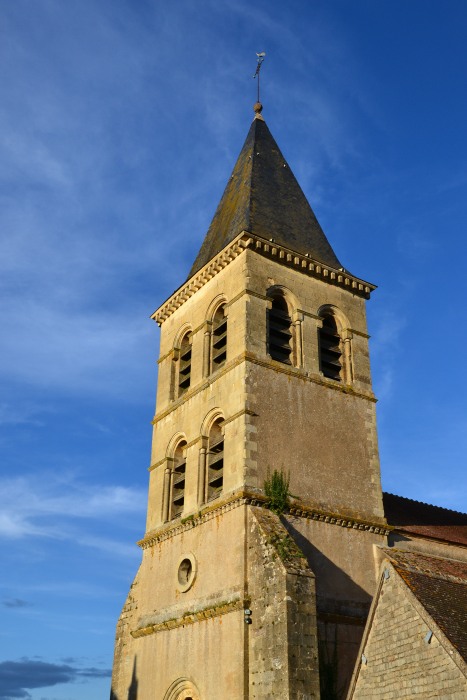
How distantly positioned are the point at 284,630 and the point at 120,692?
723cm

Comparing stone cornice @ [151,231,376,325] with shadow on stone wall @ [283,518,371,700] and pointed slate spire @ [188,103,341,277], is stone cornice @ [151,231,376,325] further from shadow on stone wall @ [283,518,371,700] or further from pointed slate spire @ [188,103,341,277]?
shadow on stone wall @ [283,518,371,700]

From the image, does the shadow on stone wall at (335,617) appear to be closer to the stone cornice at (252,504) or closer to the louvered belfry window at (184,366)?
the stone cornice at (252,504)

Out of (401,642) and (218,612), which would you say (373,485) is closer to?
(218,612)

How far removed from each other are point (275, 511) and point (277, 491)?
0.44m

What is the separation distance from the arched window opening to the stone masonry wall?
618 centimetres

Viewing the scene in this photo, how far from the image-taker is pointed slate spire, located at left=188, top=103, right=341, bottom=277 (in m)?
21.1

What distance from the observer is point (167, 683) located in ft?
54.9

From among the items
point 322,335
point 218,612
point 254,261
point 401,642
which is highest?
point 254,261

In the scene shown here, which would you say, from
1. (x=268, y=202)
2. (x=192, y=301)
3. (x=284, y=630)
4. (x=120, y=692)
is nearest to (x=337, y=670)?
(x=284, y=630)

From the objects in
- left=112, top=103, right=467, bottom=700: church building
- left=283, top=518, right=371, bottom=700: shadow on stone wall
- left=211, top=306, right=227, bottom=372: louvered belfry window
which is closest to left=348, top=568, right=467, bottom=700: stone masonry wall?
left=112, top=103, right=467, bottom=700: church building

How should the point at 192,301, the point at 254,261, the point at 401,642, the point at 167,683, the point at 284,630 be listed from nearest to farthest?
the point at 401,642, the point at 284,630, the point at 167,683, the point at 254,261, the point at 192,301

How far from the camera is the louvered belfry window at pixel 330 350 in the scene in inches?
788

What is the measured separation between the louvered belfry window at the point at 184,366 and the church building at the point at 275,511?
6 cm

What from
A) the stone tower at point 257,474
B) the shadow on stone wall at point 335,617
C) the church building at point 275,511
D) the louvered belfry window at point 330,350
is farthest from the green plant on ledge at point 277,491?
the louvered belfry window at point 330,350
